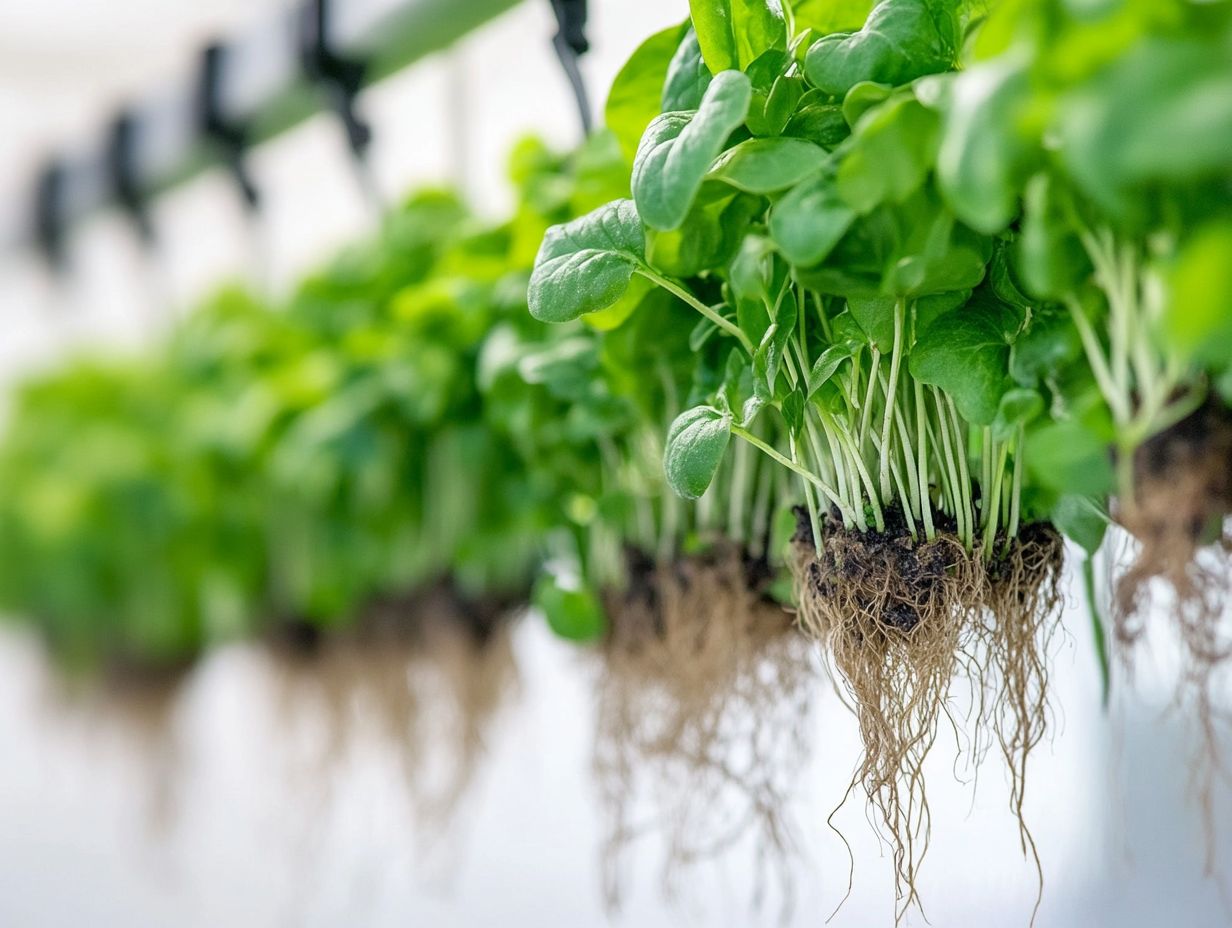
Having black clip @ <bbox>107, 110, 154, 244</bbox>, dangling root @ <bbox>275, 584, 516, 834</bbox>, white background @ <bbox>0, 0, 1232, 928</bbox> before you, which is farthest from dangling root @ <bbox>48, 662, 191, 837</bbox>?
black clip @ <bbox>107, 110, 154, 244</bbox>

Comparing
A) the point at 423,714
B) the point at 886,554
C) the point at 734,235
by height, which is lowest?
the point at 423,714

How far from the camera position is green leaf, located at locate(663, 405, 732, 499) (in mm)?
528

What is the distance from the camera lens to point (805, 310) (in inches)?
22.8

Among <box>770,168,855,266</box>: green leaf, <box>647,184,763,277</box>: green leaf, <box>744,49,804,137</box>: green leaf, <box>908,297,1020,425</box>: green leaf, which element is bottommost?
<box>908,297,1020,425</box>: green leaf

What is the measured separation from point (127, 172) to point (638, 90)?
102 cm

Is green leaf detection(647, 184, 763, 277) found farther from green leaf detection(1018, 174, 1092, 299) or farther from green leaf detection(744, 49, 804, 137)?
green leaf detection(1018, 174, 1092, 299)

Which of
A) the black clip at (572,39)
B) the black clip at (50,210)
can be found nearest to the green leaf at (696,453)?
the black clip at (572,39)

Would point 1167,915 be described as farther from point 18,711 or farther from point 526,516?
point 18,711

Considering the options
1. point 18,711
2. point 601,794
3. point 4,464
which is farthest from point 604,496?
point 18,711

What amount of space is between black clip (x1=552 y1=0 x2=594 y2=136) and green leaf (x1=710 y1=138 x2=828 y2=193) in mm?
325

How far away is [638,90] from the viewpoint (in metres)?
0.60

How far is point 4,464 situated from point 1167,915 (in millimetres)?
1411

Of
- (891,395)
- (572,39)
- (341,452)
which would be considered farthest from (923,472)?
(341,452)

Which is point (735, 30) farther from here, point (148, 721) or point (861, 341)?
point (148, 721)
